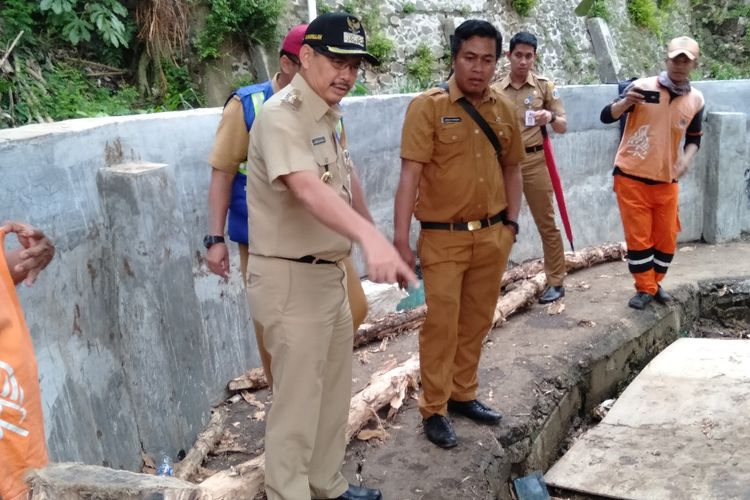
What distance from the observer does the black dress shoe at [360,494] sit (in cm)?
341

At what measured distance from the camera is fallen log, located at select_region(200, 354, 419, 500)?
3312 mm

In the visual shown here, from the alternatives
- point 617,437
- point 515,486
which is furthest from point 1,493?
point 617,437

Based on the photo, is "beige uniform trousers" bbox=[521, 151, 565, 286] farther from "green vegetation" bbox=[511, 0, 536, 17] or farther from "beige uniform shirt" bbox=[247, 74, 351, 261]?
"green vegetation" bbox=[511, 0, 536, 17]

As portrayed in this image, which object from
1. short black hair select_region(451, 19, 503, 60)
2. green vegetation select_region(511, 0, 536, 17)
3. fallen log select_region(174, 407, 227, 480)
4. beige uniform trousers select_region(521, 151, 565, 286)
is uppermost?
green vegetation select_region(511, 0, 536, 17)

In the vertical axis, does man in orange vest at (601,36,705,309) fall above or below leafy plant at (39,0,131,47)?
below

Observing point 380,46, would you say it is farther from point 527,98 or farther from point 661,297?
point 661,297

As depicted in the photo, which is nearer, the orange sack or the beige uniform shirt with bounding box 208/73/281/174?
the orange sack

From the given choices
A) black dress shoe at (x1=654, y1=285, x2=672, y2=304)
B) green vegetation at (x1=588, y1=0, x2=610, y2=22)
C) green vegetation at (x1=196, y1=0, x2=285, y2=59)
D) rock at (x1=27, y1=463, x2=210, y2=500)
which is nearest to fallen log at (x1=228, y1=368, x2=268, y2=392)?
rock at (x1=27, y1=463, x2=210, y2=500)

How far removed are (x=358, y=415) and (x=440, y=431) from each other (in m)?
0.46

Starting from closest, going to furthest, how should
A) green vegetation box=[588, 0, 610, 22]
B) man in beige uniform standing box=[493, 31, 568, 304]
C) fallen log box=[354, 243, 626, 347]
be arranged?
fallen log box=[354, 243, 626, 347]
man in beige uniform standing box=[493, 31, 568, 304]
green vegetation box=[588, 0, 610, 22]

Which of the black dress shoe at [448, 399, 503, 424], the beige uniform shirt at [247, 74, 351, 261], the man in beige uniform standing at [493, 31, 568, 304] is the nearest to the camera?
the beige uniform shirt at [247, 74, 351, 261]

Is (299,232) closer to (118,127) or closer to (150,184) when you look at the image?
(150,184)

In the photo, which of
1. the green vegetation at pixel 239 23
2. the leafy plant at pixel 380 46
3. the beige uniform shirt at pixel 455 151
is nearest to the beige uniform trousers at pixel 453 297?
the beige uniform shirt at pixel 455 151

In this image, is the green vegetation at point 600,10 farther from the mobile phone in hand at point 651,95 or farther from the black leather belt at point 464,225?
the black leather belt at point 464,225
